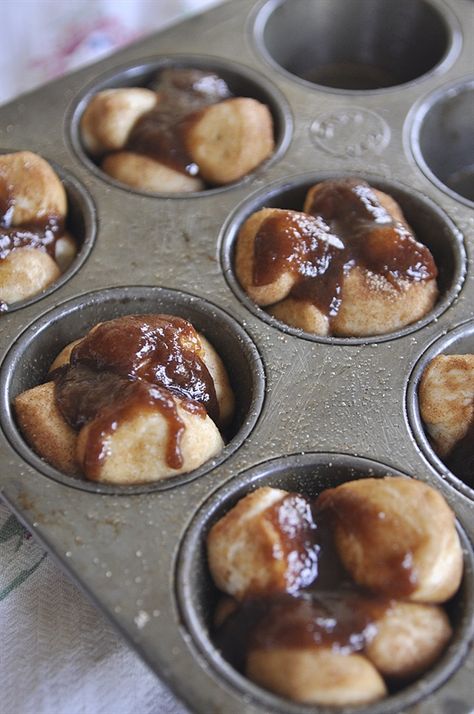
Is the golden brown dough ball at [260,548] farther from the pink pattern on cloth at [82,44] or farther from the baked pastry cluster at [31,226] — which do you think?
the pink pattern on cloth at [82,44]

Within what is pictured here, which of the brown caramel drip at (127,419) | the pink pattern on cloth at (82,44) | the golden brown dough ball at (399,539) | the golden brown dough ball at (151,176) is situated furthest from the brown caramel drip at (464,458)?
the pink pattern on cloth at (82,44)

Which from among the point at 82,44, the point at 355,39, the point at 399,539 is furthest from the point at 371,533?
the point at 82,44

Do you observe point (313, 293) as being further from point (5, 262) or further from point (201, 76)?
point (201, 76)

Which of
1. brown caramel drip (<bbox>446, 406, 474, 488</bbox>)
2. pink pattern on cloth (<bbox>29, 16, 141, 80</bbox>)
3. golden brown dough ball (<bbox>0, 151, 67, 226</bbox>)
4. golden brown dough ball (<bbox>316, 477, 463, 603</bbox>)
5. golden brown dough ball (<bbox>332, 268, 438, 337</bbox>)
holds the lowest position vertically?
brown caramel drip (<bbox>446, 406, 474, 488</bbox>)

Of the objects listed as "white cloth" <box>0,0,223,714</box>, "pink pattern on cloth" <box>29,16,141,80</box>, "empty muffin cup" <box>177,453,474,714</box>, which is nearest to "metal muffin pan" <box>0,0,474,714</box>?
"empty muffin cup" <box>177,453,474,714</box>

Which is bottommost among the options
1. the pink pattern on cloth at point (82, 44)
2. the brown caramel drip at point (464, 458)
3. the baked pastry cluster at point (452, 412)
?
the brown caramel drip at point (464, 458)

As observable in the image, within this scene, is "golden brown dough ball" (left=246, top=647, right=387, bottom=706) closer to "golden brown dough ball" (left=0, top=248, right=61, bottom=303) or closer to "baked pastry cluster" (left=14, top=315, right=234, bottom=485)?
"baked pastry cluster" (left=14, top=315, right=234, bottom=485)
